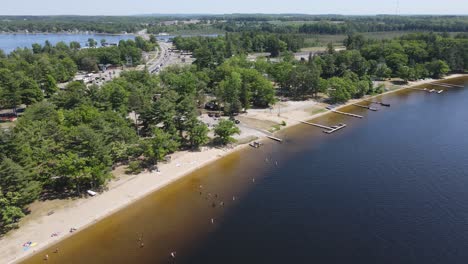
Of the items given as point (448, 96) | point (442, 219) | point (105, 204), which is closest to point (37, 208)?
Result: point (105, 204)

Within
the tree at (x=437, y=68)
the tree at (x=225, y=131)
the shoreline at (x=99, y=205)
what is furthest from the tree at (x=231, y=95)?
the tree at (x=437, y=68)

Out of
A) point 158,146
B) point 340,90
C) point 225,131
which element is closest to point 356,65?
point 340,90

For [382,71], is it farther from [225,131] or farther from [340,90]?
[225,131]

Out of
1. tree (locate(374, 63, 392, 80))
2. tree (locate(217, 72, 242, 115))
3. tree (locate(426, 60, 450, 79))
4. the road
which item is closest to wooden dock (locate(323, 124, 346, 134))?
tree (locate(217, 72, 242, 115))

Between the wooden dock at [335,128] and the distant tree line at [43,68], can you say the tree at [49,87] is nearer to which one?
the distant tree line at [43,68]

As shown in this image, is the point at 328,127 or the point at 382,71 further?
the point at 382,71

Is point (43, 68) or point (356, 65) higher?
point (356, 65)

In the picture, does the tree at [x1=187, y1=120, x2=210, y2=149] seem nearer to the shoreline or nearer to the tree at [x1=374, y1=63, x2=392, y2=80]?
the shoreline

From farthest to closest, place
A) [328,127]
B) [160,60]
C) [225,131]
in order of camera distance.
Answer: [160,60] < [328,127] < [225,131]
